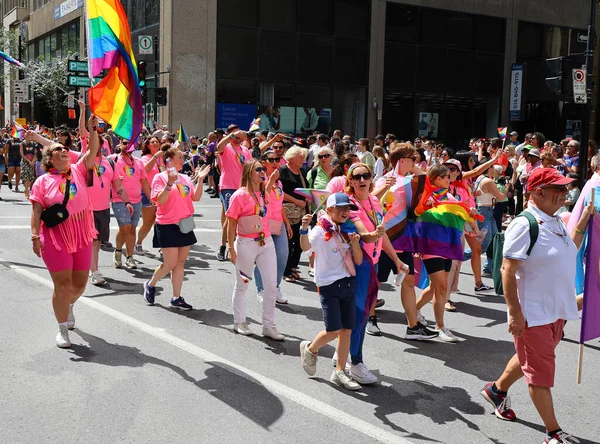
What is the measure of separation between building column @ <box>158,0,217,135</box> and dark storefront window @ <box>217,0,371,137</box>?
1.37ft

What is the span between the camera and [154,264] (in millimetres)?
10781

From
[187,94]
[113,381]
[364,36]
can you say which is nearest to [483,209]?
[113,381]

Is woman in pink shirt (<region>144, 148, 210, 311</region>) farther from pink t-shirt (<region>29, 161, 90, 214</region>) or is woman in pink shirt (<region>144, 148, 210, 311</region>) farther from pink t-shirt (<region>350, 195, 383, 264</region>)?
pink t-shirt (<region>350, 195, 383, 264</region>)

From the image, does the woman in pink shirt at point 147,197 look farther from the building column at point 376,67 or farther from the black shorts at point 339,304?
the building column at point 376,67

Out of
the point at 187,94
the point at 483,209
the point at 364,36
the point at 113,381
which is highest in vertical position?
the point at 364,36

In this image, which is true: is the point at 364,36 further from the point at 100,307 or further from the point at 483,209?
the point at 100,307

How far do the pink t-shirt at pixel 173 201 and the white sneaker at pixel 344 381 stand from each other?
3.08m

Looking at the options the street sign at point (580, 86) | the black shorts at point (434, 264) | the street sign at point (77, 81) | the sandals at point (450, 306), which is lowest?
the sandals at point (450, 306)

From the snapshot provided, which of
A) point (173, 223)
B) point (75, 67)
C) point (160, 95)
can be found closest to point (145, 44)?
point (160, 95)

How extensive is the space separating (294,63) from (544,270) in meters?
25.2

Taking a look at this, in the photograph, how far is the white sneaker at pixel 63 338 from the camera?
6.61 metres

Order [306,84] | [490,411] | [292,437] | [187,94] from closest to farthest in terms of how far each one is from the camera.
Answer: [292,437], [490,411], [187,94], [306,84]

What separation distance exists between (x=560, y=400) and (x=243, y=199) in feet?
11.0

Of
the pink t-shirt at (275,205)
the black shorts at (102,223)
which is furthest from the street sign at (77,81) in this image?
the pink t-shirt at (275,205)
